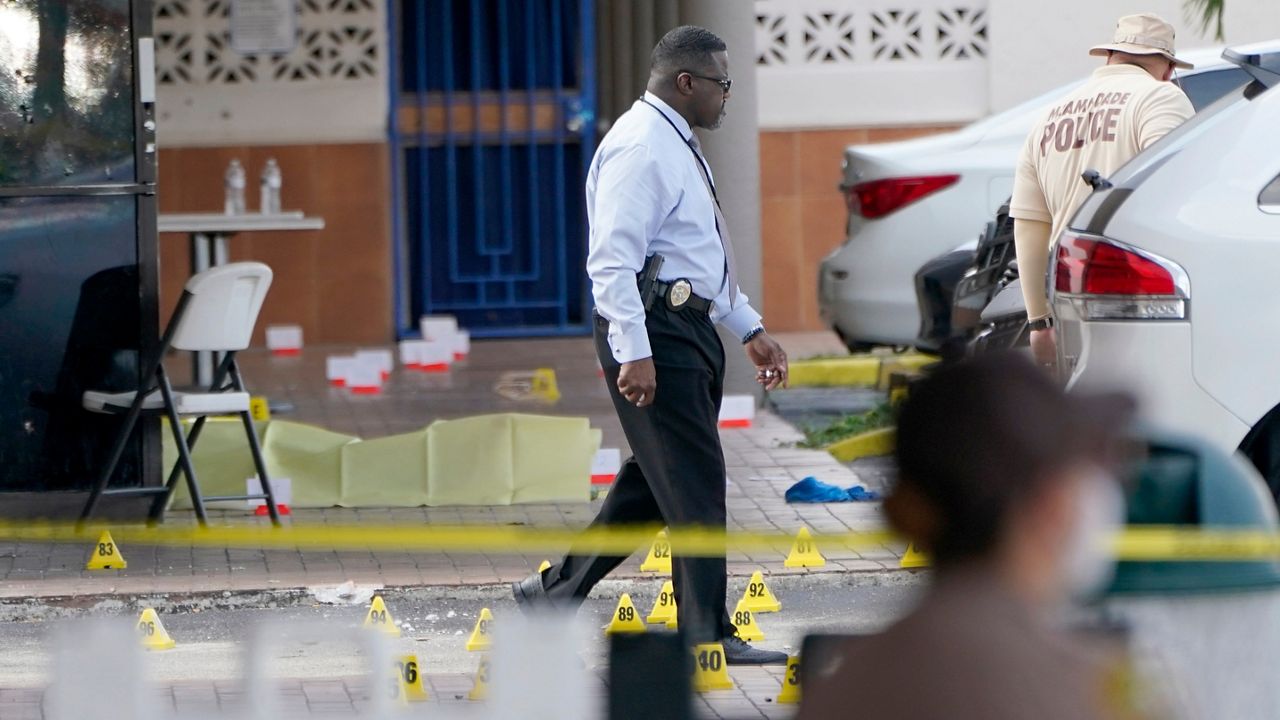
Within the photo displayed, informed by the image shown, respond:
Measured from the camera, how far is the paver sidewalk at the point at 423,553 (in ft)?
23.1

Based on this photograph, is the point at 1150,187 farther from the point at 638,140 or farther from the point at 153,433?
the point at 153,433

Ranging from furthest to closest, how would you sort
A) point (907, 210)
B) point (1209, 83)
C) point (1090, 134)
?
1. point (907, 210)
2. point (1209, 83)
3. point (1090, 134)

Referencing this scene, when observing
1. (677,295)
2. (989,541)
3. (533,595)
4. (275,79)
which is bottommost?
(533,595)

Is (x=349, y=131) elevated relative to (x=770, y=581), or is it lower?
elevated

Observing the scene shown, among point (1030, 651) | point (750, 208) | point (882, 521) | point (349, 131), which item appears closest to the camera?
point (1030, 651)

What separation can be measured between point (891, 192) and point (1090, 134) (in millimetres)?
3803

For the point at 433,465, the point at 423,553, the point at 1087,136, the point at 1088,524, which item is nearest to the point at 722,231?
the point at 1087,136

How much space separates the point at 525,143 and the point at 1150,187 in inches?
372

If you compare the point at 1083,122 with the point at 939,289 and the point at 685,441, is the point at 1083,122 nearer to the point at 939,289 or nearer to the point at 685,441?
Result: the point at 685,441

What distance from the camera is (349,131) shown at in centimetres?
1408

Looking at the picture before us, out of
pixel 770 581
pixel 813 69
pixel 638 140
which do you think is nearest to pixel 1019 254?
pixel 770 581

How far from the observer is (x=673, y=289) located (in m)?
5.52

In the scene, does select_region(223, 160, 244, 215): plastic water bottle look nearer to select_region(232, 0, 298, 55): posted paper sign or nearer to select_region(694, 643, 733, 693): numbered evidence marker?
select_region(232, 0, 298, 55): posted paper sign

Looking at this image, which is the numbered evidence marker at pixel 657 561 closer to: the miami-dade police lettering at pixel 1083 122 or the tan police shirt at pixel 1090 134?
the tan police shirt at pixel 1090 134
